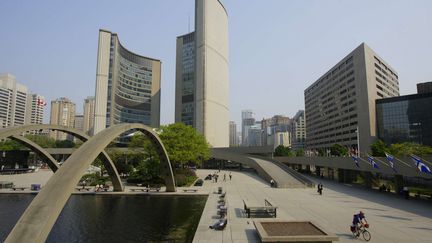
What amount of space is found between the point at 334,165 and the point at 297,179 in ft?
22.7

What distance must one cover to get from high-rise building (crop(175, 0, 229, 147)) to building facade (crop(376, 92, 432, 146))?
60.6m

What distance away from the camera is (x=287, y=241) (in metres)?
14.2

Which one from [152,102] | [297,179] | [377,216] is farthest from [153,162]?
[152,102]

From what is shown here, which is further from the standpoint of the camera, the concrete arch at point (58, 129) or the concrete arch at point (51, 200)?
the concrete arch at point (58, 129)

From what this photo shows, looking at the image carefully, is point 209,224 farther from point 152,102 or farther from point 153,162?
point 152,102

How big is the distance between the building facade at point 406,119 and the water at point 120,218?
86.0 m

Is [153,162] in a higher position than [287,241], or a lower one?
higher

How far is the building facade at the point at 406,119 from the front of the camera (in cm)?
8819

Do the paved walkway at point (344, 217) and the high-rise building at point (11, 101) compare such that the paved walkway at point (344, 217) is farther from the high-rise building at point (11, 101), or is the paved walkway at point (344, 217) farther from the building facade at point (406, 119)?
the high-rise building at point (11, 101)

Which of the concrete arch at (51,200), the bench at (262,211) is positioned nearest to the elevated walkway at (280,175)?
the bench at (262,211)

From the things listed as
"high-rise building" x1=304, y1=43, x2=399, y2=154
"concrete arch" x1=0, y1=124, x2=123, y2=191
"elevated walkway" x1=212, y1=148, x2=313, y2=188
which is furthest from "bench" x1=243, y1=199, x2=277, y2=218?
"high-rise building" x1=304, y1=43, x2=399, y2=154

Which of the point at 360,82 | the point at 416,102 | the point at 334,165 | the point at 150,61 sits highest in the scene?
the point at 150,61

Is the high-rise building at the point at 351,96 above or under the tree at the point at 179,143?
above

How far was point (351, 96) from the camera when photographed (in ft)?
372
